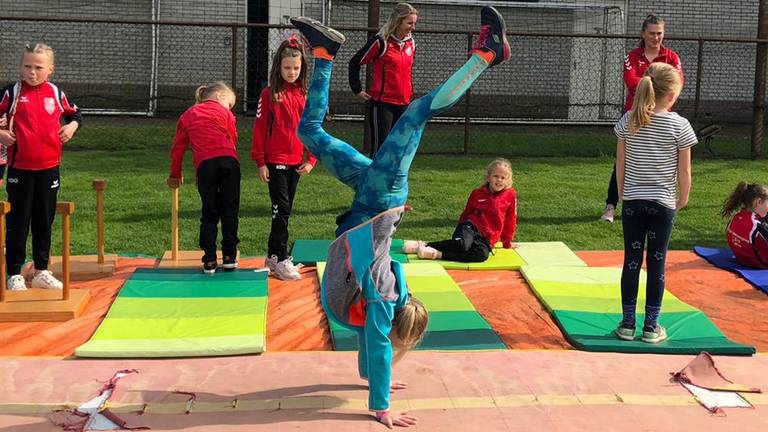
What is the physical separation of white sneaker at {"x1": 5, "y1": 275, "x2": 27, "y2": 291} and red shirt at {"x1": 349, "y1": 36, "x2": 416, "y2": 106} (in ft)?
12.0

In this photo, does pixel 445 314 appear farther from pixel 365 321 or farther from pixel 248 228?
pixel 248 228

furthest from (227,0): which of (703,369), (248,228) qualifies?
(703,369)

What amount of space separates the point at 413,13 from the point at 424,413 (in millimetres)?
4951

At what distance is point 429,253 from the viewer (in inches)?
291

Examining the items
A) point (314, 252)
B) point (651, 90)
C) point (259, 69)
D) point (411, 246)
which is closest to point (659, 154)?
point (651, 90)

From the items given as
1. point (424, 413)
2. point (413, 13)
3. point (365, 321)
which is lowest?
point (424, 413)

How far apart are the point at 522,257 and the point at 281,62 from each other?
2.50 metres

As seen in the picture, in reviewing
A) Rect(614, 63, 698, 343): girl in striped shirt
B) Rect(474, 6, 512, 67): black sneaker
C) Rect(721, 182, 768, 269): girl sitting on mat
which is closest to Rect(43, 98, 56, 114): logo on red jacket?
Rect(474, 6, 512, 67): black sneaker

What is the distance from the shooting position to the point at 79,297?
19.8ft

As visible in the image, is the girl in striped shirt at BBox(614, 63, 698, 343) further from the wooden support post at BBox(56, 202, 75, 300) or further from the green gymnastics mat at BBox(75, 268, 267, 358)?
the wooden support post at BBox(56, 202, 75, 300)

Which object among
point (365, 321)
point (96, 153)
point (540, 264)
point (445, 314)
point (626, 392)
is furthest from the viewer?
point (96, 153)

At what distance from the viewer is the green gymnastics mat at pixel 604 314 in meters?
5.29

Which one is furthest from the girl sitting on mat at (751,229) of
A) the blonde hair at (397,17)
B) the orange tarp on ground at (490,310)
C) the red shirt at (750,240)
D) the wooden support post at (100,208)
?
the wooden support post at (100,208)

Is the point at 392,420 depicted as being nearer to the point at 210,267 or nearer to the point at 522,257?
the point at 210,267
